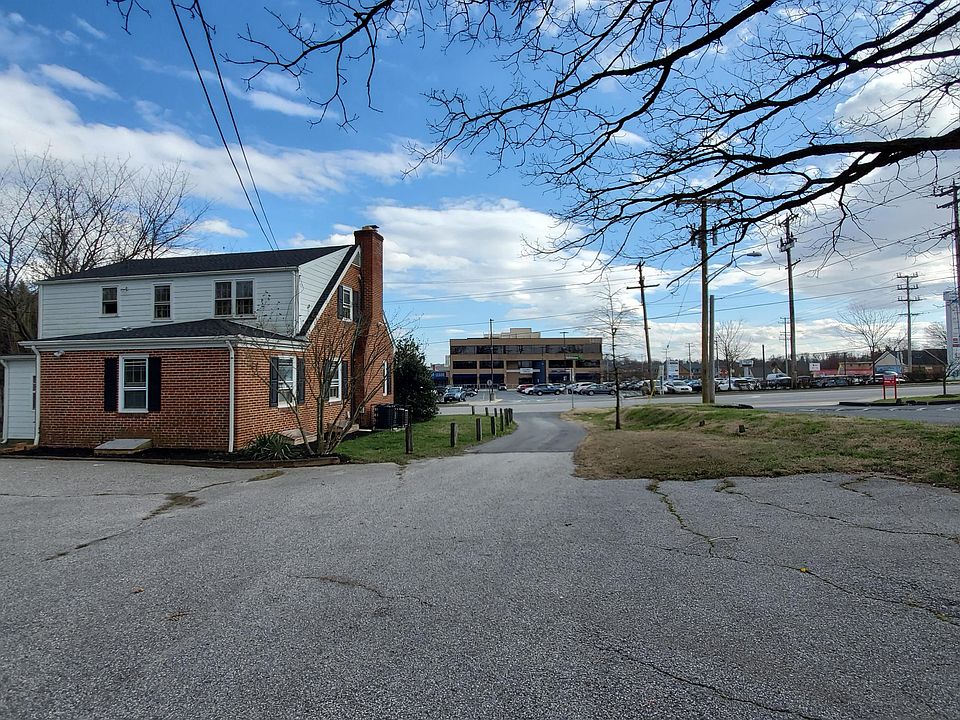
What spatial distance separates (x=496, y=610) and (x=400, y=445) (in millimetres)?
13499

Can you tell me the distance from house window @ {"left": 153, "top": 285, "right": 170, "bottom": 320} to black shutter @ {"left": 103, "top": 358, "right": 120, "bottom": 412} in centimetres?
415

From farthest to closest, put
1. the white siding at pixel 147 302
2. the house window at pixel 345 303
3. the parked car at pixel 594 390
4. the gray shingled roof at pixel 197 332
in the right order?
the parked car at pixel 594 390
the house window at pixel 345 303
the white siding at pixel 147 302
the gray shingled roof at pixel 197 332

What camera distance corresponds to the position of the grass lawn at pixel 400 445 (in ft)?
48.3

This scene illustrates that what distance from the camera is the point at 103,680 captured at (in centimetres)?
330

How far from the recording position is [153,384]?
15.1 metres

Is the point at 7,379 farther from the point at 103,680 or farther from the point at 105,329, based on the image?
the point at 103,680

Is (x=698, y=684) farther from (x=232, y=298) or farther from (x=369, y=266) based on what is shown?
(x=369, y=266)

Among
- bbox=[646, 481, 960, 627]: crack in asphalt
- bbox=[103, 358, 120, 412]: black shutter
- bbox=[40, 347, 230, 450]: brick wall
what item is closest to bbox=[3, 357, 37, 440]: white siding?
bbox=[40, 347, 230, 450]: brick wall

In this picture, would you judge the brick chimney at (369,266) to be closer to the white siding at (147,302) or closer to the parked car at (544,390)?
the white siding at (147,302)

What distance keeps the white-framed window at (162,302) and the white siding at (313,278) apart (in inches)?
168

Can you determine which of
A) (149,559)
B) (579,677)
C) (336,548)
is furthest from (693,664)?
(149,559)

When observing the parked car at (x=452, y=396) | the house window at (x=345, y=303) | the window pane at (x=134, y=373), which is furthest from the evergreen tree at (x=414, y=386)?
the parked car at (x=452, y=396)

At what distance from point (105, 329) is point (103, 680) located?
757 inches

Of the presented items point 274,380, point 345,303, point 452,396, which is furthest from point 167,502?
point 452,396
